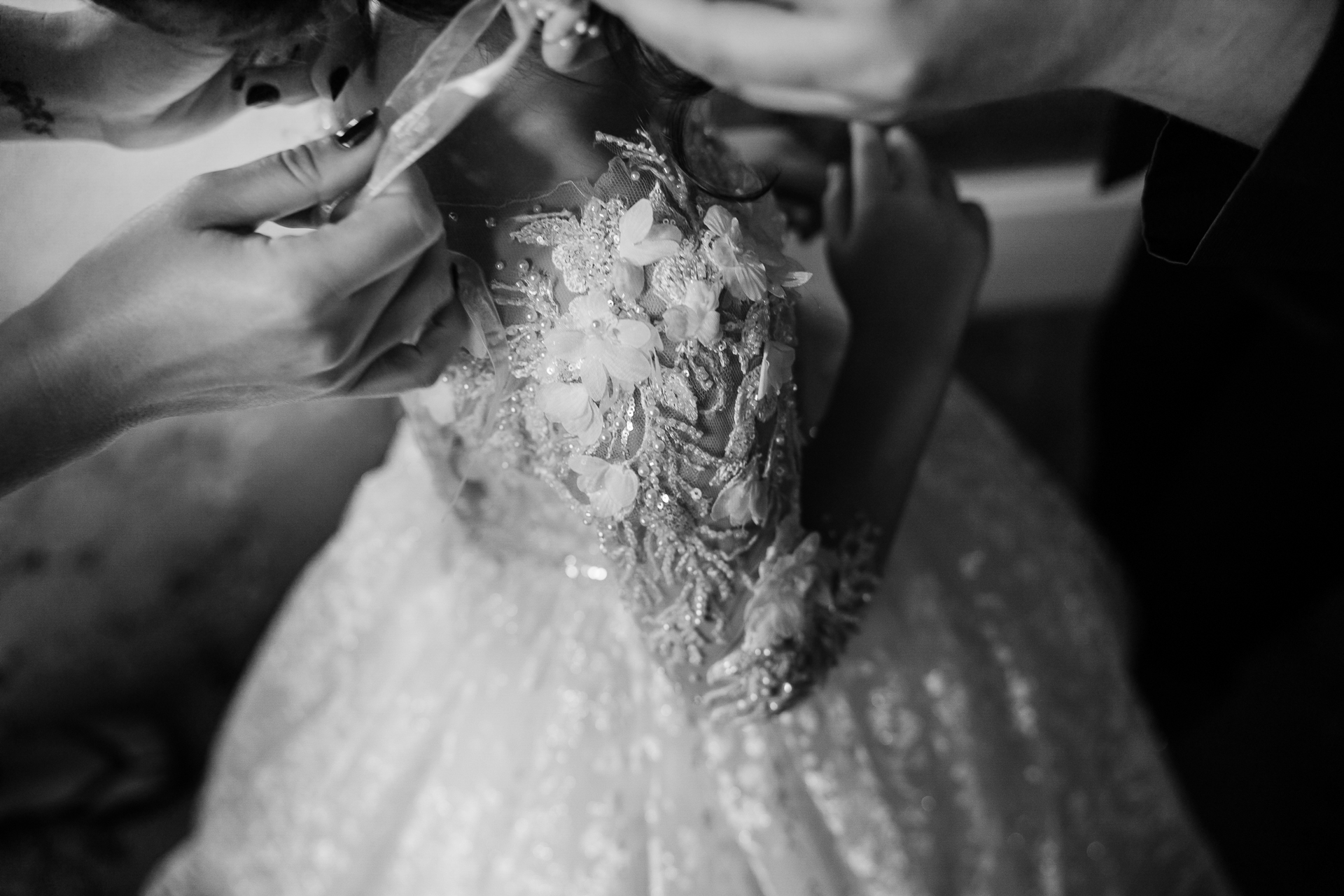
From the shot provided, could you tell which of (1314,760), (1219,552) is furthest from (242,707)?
(1314,760)

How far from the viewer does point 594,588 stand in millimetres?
854

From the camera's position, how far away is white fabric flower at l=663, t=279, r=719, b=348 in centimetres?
53

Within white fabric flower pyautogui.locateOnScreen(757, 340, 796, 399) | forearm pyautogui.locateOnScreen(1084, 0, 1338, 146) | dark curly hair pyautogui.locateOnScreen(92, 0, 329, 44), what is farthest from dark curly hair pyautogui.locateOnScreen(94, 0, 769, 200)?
forearm pyautogui.locateOnScreen(1084, 0, 1338, 146)

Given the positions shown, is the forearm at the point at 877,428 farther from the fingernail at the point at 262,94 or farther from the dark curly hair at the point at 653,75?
the fingernail at the point at 262,94

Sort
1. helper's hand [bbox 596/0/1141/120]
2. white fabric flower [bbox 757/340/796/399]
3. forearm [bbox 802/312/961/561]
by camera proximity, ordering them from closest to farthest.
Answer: helper's hand [bbox 596/0/1141/120], white fabric flower [bbox 757/340/796/399], forearm [bbox 802/312/961/561]

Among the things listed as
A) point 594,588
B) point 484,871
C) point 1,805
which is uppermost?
point 594,588

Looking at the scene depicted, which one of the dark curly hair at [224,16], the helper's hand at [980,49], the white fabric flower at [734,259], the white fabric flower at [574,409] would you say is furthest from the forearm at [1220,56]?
the dark curly hair at [224,16]

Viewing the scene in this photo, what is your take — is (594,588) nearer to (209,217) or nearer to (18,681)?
(209,217)

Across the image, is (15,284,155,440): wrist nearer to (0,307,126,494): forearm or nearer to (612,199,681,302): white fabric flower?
(0,307,126,494): forearm

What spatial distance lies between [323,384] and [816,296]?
0.35m

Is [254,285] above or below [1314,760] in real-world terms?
above

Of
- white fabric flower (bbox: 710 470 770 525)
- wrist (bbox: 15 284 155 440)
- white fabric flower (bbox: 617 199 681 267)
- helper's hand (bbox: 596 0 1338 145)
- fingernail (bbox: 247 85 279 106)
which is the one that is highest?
helper's hand (bbox: 596 0 1338 145)

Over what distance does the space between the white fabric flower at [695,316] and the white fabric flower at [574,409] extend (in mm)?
62

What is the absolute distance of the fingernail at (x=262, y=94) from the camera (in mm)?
603
